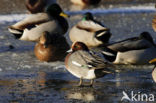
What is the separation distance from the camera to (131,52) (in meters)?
9.12

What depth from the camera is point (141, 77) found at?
7.93 m

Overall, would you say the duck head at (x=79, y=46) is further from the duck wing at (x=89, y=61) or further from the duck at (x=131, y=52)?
the duck at (x=131, y=52)

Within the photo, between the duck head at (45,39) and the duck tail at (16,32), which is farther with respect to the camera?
the duck tail at (16,32)

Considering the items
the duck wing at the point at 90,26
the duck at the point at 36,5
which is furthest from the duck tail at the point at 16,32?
the duck at the point at 36,5

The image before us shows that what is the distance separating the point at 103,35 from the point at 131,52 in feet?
5.36

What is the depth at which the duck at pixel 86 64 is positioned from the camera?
701 centimetres

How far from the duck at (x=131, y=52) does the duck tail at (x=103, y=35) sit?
1490 millimetres

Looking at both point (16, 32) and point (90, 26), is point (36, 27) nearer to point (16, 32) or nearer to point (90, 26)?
point (16, 32)

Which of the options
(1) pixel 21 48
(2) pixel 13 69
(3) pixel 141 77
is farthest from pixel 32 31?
(3) pixel 141 77

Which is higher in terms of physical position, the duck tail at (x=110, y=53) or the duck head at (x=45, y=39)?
the duck head at (x=45, y=39)

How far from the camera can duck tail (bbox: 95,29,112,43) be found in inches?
418

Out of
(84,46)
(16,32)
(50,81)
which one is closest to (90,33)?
(16,32)

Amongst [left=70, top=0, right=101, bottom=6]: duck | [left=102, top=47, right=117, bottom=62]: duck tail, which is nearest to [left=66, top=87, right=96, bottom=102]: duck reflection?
[left=102, top=47, right=117, bottom=62]: duck tail

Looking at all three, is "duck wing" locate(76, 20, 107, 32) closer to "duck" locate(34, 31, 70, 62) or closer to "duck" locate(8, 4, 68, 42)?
"duck" locate(8, 4, 68, 42)
